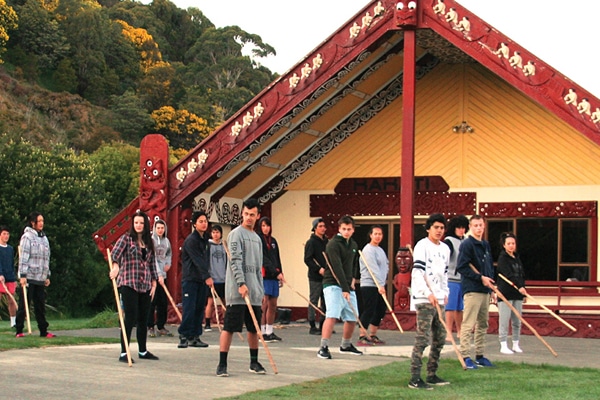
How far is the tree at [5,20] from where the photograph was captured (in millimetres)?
77062

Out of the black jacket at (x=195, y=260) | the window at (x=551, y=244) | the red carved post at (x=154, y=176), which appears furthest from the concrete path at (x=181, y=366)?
the window at (x=551, y=244)

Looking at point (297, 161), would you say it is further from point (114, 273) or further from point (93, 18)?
point (93, 18)

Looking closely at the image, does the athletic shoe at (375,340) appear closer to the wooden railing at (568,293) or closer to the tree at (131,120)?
the wooden railing at (568,293)

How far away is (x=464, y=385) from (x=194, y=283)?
4643 mm

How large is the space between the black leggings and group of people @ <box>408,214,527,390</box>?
128 inches

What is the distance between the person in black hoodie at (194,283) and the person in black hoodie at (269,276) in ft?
6.36

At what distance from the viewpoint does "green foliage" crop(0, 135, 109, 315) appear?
3519 cm

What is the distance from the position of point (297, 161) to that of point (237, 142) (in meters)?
3.08

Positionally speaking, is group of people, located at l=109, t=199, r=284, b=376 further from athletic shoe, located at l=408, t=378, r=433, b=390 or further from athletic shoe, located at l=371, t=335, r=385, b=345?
athletic shoe, located at l=371, t=335, r=385, b=345

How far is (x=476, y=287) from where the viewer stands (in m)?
11.7

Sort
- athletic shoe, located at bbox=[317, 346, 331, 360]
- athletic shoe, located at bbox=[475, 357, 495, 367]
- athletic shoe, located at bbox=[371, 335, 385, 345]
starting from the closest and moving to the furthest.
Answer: athletic shoe, located at bbox=[475, 357, 495, 367], athletic shoe, located at bbox=[317, 346, 331, 360], athletic shoe, located at bbox=[371, 335, 385, 345]

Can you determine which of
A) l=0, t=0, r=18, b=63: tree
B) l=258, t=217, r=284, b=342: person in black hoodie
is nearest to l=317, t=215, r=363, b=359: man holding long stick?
l=258, t=217, r=284, b=342: person in black hoodie

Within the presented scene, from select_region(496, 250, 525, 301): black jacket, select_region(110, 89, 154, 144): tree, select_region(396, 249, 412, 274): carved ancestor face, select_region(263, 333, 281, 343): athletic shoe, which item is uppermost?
select_region(110, 89, 154, 144): tree

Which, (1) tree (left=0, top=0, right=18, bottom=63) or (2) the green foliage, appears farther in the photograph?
(1) tree (left=0, top=0, right=18, bottom=63)
